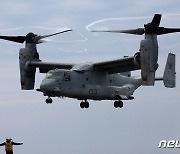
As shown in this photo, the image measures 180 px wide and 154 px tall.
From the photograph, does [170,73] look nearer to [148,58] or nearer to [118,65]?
[118,65]

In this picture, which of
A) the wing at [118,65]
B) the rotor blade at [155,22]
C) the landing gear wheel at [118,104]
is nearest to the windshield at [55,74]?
the wing at [118,65]

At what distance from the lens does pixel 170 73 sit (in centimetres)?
6588

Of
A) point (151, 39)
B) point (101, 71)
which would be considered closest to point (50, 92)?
point (101, 71)

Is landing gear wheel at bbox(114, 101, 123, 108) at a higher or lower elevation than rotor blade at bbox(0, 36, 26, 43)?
lower

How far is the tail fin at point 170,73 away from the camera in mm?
63844

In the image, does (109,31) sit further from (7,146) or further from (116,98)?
(7,146)

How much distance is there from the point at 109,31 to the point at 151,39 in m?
5.66

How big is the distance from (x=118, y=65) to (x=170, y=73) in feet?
22.0

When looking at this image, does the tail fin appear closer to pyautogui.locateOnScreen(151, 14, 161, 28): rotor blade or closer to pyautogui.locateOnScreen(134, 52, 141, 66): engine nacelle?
pyautogui.locateOnScreen(134, 52, 141, 66): engine nacelle

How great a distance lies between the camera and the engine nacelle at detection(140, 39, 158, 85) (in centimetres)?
5572

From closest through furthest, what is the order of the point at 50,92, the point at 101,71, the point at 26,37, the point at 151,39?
the point at 151,39, the point at 50,92, the point at 101,71, the point at 26,37

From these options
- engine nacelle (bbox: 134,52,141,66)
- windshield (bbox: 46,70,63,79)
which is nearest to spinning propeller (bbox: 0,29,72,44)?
windshield (bbox: 46,70,63,79)

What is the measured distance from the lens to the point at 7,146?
38.8 metres

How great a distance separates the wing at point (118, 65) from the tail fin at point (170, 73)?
3.79 meters
